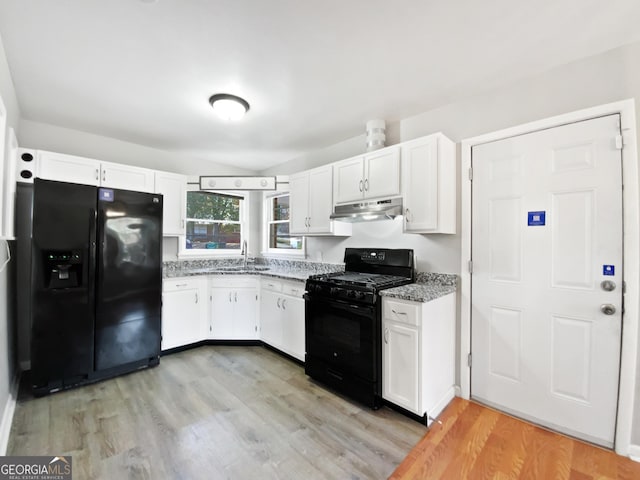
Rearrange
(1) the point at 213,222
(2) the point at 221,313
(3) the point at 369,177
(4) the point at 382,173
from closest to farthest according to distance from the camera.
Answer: (4) the point at 382,173, (3) the point at 369,177, (2) the point at 221,313, (1) the point at 213,222

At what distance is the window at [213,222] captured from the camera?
4.14 m

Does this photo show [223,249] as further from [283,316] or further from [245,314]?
[283,316]

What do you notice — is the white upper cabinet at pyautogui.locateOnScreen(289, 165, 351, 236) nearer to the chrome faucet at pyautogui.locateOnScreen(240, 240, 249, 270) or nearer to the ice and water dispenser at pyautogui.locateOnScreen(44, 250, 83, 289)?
the chrome faucet at pyautogui.locateOnScreen(240, 240, 249, 270)

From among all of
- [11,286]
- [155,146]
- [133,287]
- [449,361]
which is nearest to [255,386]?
[133,287]

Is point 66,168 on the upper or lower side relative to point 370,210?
upper

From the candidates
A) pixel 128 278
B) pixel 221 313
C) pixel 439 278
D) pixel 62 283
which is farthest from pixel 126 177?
pixel 439 278

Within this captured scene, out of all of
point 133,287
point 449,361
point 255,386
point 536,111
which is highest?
point 536,111

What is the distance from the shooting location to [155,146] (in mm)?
3709

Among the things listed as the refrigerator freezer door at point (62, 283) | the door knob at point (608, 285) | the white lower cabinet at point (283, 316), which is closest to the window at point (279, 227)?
the white lower cabinet at point (283, 316)

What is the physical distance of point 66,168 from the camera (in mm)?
2805

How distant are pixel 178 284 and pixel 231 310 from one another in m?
0.71

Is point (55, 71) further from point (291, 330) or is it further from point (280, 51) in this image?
point (291, 330)

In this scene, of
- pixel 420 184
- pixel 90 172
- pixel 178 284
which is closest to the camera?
pixel 420 184

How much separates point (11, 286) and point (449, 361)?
3.99 meters
